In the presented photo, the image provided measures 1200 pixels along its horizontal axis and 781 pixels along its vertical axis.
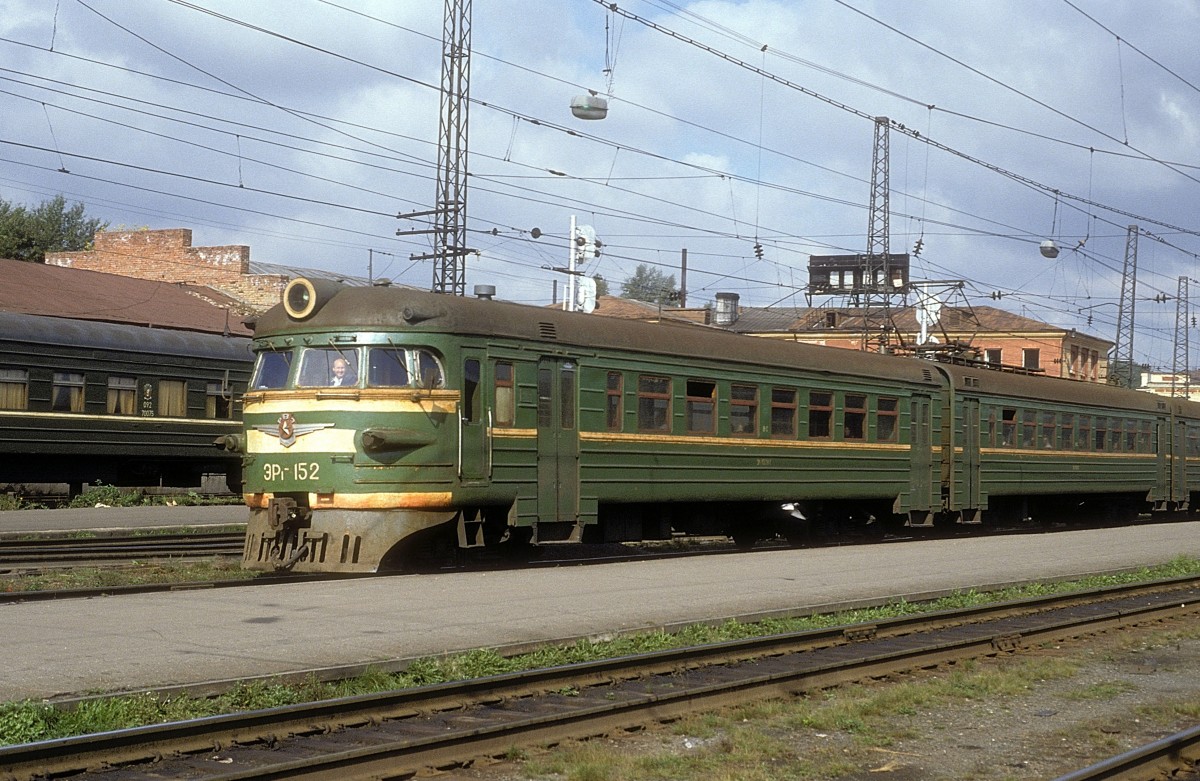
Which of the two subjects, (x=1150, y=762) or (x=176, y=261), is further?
(x=176, y=261)

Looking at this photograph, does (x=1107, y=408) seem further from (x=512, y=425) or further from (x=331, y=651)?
(x=331, y=651)

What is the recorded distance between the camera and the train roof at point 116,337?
2641 cm

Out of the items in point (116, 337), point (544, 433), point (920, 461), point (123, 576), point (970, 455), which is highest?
point (116, 337)

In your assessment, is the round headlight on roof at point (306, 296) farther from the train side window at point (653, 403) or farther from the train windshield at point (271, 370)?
the train side window at point (653, 403)

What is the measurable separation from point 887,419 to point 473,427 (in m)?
9.75

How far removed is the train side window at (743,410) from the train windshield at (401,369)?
5554 mm

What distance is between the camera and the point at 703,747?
7887 mm

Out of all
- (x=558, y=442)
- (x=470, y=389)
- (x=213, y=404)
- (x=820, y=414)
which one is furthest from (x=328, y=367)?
Result: (x=213, y=404)

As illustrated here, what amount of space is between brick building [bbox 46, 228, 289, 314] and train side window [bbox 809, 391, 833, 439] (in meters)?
31.9

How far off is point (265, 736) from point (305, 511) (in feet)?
25.5

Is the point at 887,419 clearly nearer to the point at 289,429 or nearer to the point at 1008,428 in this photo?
the point at 1008,428

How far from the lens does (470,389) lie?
15852 mm

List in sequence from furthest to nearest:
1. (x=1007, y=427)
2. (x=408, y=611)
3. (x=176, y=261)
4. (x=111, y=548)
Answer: (x=176, y=261)
(x=1007, y=427)
(x=111, y=548)
(x=408, y=611)

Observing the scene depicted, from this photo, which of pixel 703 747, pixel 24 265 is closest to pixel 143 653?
pixel 703 747
